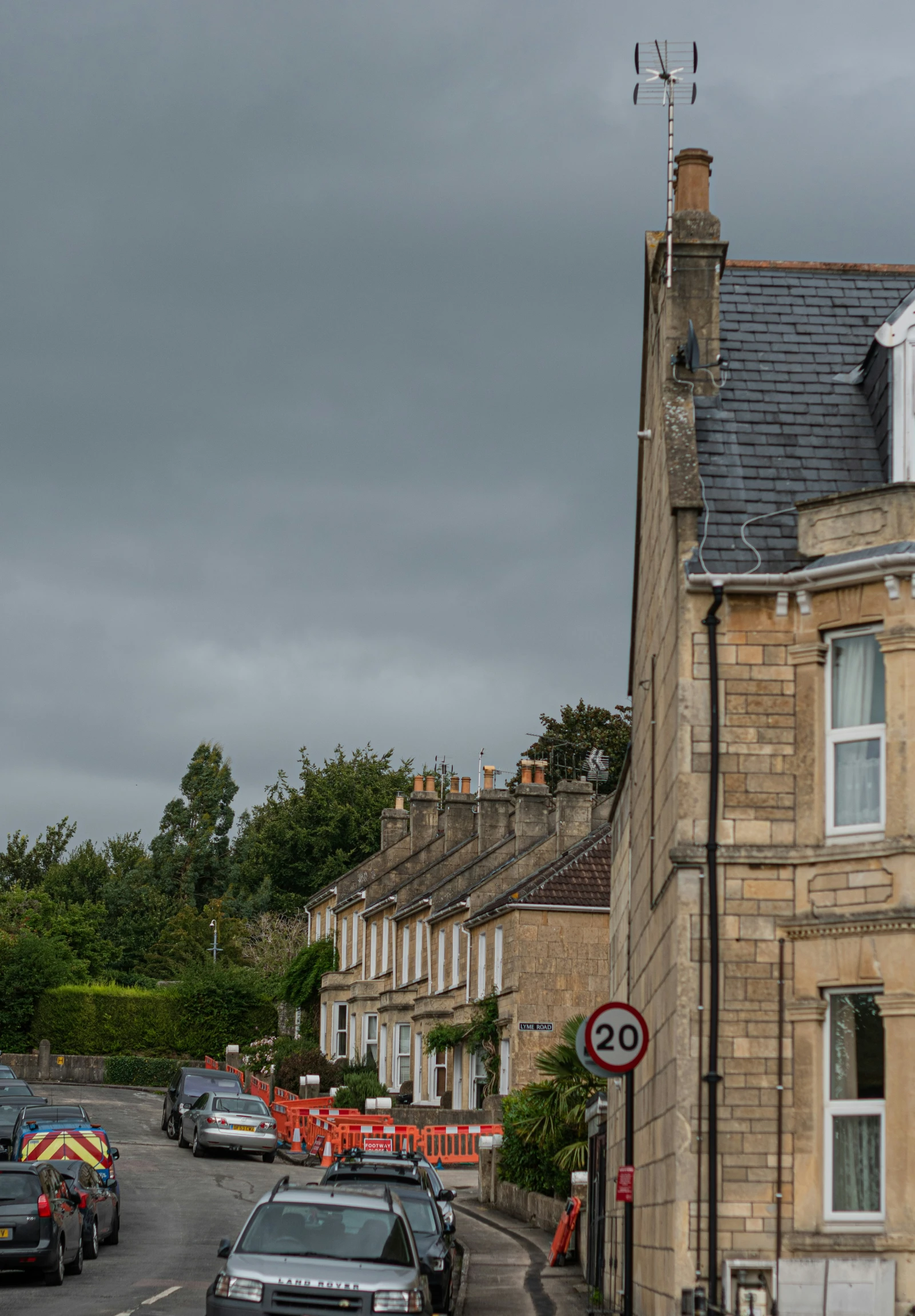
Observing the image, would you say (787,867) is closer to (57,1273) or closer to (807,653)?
(807,653)

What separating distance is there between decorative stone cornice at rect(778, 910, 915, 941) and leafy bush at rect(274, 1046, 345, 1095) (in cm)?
4322

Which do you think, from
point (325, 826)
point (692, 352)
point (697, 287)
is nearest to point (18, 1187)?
point (692, 352)

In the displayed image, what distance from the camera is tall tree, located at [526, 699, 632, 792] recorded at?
2608 inches

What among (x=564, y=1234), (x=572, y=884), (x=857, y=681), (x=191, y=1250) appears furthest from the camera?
(x=572, y=884)

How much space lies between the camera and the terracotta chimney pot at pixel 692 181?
18.1 meters

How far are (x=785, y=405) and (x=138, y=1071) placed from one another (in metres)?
57.2

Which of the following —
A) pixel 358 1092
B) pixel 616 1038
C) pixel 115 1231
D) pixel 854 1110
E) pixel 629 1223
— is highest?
pixel 616 1038

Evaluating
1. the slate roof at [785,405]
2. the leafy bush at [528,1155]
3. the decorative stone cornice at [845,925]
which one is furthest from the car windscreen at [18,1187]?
the slate roof at [785,405]

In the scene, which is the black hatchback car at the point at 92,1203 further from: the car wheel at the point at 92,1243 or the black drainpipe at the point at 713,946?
the black drainpipe at the point at 713,946

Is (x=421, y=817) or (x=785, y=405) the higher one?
(x=785, y=405)

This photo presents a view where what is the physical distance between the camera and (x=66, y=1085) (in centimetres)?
6550

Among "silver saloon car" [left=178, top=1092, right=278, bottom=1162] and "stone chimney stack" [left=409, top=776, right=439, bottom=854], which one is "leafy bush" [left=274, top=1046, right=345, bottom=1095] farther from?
"silver saloon car" [left=178, top=1092, right=278, bottom=1162]

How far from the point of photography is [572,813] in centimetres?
4722

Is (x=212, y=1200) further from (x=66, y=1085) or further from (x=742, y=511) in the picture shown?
(x=66, y=1085)
